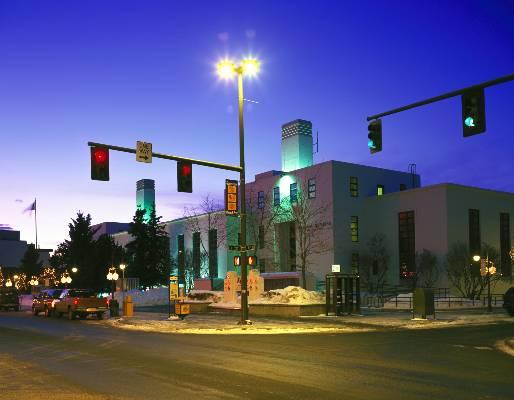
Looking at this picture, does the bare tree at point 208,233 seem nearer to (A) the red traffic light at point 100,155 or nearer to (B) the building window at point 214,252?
(B) the building window at point 214,252

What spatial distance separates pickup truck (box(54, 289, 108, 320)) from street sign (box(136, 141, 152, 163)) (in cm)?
1629

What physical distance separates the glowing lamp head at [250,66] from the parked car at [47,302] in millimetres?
20995

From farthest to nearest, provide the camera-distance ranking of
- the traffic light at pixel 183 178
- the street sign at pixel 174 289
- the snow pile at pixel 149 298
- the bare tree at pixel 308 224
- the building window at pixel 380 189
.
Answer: the building window at pixel 380 189 → the bare tree at pixel 308 224 → the snow pile at pixel 149 298 → the street sign at pixel 174 289 → the traffic light at pixel 183 178

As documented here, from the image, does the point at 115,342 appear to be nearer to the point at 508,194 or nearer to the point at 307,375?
the point at 307,375

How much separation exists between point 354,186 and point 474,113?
4645cm

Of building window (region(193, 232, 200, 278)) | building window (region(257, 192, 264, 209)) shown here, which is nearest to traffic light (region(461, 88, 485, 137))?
building window (region(257, 192, 264, 209))

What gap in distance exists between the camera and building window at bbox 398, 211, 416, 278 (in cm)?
5869

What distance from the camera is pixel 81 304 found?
35.6 m

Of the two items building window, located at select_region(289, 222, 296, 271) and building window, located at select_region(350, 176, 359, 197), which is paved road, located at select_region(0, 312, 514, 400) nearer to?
building window, located at select_region(350, 176, 359, 197)

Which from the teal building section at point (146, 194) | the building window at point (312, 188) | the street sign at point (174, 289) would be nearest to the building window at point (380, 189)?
the building window at point (312, 188)

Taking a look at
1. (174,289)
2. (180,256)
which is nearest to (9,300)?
(174,289)

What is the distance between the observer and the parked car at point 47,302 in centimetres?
3947

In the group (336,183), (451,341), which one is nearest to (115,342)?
(451,341)

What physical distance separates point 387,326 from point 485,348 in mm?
8577
